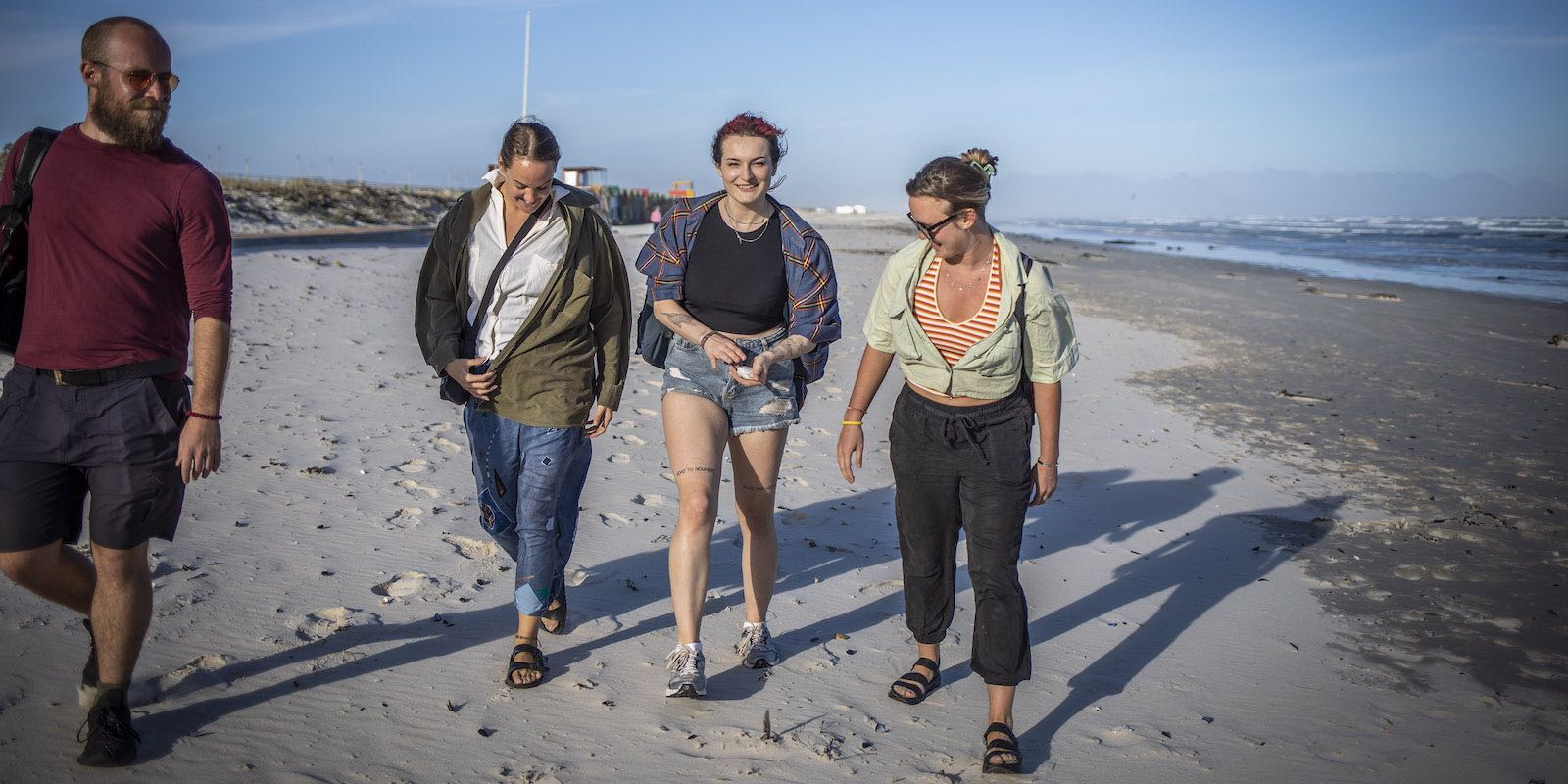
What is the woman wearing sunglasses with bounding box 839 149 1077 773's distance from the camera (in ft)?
10.8

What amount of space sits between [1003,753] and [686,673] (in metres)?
1.09

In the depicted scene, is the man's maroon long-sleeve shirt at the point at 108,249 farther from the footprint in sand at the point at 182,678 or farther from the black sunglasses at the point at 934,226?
the black sunglasses at the point at 934,226

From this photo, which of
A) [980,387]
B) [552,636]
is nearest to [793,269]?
[980,387]

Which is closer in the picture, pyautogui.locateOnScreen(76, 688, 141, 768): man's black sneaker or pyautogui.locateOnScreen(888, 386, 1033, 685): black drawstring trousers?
pyautogui.locateOnScreen(76, 688, 141, 768): man's black sneaker

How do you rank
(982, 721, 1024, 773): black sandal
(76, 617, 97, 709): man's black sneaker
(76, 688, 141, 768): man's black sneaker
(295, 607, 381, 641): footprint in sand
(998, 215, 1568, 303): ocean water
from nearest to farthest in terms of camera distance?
1. (76, 688, 141, 768): man's black sneaker
2. (76, 617, 97, 709): man's black sneaker
3. (982, 721, 1024, 773): black sandal
4. (295, 607, 381, 641): footprint in sand
5. (998, 215, 1568, 303): ocean water

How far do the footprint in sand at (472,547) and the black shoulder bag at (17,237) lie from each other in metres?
2.22

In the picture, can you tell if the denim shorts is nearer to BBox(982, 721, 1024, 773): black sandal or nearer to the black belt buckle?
BBox(982, 721, 1024, 773): black sandal

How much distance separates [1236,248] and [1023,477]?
150ft

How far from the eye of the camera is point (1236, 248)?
44.6 m

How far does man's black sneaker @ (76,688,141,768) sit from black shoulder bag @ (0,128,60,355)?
3.43 ft

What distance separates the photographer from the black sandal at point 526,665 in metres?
3.62

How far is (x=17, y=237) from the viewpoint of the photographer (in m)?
2.90

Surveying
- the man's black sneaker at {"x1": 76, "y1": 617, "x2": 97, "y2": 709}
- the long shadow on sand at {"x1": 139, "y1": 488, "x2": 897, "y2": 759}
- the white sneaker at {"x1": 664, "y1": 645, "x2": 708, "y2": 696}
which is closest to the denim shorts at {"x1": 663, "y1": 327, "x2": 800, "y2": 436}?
the white sneaker at {"x1": 664, "y1": 645, "x2": 708, "y2": 696}

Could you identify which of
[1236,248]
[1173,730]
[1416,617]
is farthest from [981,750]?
[1236,248]
